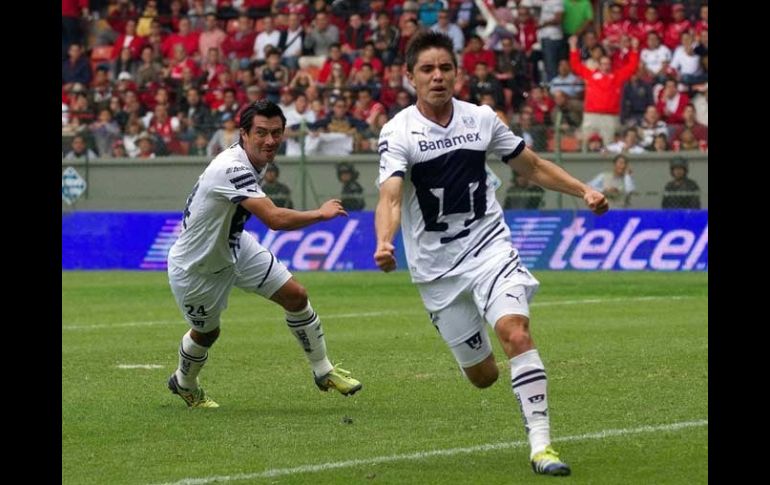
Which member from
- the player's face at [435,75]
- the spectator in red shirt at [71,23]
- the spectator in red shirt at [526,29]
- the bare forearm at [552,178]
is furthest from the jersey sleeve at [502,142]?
the spectator in red shirt at [71,23]

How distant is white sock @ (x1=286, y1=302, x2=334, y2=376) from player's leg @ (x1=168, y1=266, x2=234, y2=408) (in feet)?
1.99

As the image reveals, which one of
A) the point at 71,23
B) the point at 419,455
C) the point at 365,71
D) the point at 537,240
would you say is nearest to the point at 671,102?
the point at 537,240

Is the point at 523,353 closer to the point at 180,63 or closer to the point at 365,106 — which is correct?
the point at 365,106

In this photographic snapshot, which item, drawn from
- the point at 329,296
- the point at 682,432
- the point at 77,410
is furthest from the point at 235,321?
the point at 682,432

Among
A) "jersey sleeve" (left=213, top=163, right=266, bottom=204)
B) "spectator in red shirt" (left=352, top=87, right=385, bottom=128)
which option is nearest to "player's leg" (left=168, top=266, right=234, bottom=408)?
"jersey sleeve" (left=213, top=163, right=266, bottom=204)

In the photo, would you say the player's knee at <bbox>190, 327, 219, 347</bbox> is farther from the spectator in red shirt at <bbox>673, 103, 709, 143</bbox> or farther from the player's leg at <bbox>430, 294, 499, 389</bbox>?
the spectator in red shirt at <bbox>673, 103, 709, 143</bbox>

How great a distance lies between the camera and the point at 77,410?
11.5 m

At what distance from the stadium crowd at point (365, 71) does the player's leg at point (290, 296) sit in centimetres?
1451

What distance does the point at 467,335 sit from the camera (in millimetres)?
9359

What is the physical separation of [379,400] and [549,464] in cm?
367
